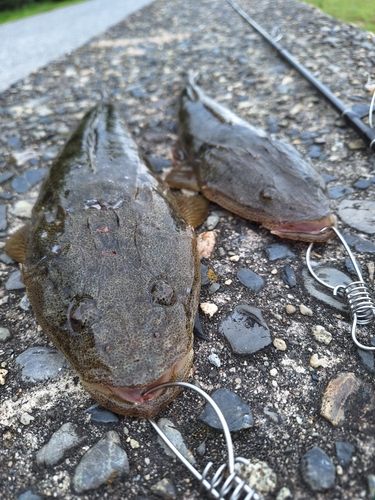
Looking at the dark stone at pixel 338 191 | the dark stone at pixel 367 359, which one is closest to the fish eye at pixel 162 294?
the dark stone at pixel 367 359

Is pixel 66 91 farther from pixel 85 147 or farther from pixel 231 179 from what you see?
pixel 231 179

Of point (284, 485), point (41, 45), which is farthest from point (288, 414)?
point (41, 45)

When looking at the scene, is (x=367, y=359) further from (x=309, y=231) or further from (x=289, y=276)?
(x=309, y=231)

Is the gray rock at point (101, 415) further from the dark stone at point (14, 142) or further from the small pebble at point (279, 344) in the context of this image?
the dark stone at point (14, 142)

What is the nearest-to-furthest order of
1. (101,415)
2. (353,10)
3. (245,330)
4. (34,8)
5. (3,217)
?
(101,415), (245,330), (3,217), (353,10), (34,8)

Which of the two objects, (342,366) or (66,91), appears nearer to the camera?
(342,366)

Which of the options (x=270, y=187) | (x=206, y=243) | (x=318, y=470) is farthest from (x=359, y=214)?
(x=318, y=470)

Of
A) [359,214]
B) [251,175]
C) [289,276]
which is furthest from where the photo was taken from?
[251,175]
